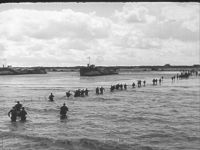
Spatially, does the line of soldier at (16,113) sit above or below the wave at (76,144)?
above

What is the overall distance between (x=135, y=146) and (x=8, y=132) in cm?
920

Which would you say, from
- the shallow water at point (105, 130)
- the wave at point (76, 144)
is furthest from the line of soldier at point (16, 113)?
the wave at point (76, 144)

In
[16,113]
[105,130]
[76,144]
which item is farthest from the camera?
[16,113]

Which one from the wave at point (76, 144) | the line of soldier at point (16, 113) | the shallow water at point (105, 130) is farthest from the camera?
the line of soldier at point (16, 113)

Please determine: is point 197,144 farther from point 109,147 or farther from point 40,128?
point 40,128

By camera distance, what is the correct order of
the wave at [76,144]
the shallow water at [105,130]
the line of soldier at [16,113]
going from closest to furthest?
1. the wave at [76,144]
2. the shallow water at [105,130]
3. the line of soldier at [16,113]

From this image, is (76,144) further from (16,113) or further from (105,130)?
(16,113)

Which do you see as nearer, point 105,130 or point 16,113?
point 105,130

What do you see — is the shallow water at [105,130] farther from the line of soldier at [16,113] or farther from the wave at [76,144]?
the line of soldier at [16,113]

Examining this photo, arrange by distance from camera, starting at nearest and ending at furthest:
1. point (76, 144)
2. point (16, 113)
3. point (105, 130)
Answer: point (76, 144)
point (105, 130)
point (16, 113)

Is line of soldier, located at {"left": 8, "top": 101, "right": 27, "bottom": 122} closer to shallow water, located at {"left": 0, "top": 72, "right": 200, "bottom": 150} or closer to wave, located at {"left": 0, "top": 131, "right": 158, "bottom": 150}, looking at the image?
shallow water, located at {"left": 0, "top": 72, "right": 200, "bottom": 150}

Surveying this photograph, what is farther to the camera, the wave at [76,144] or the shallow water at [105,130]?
the shallow water at [105,130]

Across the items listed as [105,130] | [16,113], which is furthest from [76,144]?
[16,113]

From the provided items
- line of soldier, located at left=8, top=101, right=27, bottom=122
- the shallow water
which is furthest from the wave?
line of soldier, located at left=8, top=101, right=27, bottom=122
